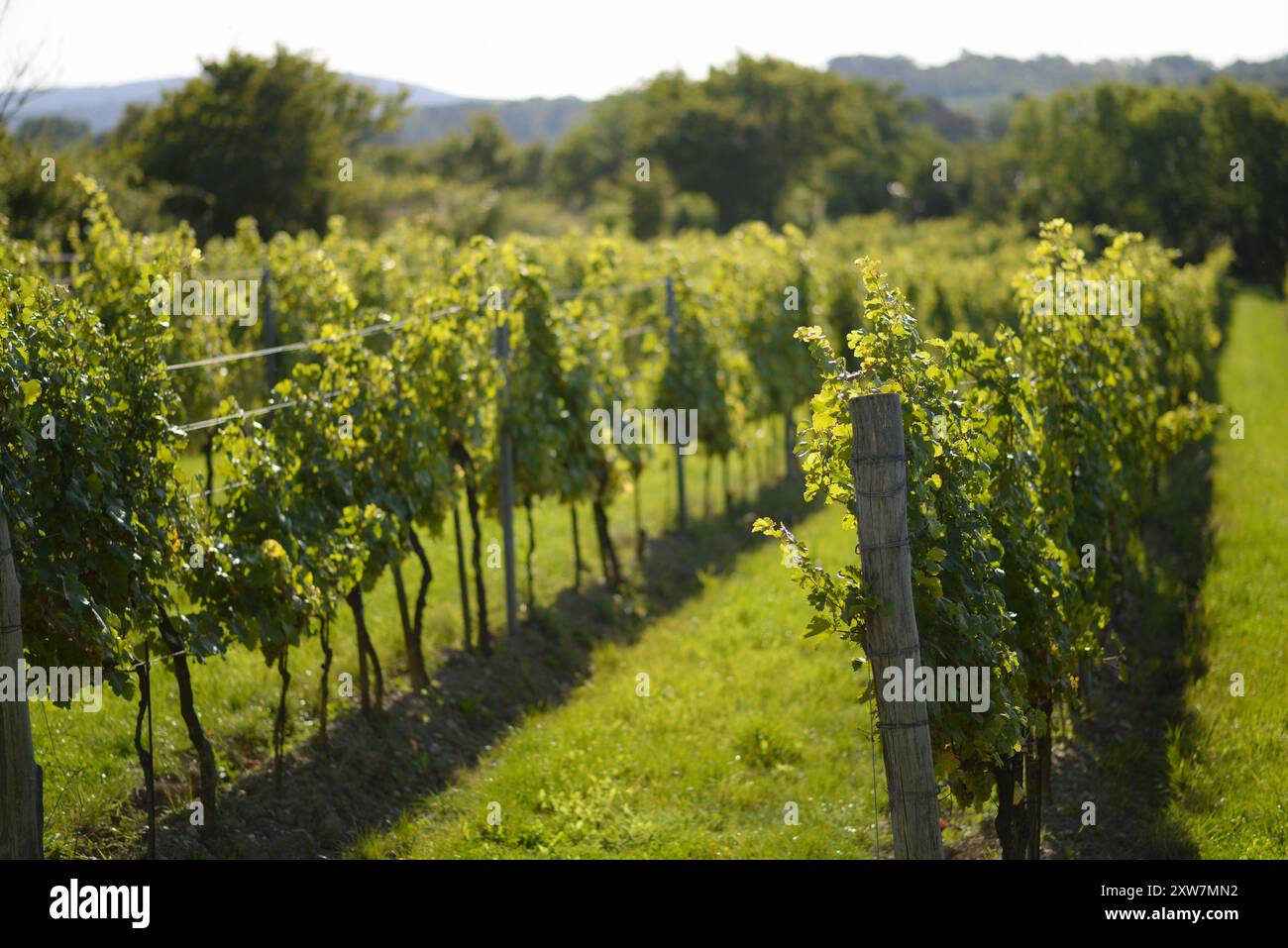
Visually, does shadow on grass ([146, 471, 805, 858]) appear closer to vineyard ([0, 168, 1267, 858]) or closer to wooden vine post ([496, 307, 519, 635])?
vineyard ([0, 168, 1267, 858])

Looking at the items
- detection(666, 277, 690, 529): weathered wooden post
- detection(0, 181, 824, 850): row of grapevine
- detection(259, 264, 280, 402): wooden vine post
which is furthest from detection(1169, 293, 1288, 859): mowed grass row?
detection(259, 264, 280, 402): wooden vine post

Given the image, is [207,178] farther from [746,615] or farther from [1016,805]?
[1016,805]

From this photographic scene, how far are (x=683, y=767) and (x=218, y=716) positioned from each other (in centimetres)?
236

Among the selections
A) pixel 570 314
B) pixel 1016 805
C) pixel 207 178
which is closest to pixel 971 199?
pixel 207 178

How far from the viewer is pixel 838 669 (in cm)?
745

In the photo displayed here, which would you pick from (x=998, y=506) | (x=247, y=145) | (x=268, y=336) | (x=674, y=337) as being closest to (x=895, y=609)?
(x=998, y=506)

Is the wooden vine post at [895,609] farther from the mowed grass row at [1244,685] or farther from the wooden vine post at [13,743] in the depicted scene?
the wooden vine post at [13,743]

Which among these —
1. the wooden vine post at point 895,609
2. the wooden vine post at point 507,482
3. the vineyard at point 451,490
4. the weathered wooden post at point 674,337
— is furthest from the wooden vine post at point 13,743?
the weathered wooden post at point 674,337

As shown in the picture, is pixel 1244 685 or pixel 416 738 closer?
pixel 1244 685

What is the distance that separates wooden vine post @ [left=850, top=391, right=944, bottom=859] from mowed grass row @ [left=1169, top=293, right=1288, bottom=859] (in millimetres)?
2046

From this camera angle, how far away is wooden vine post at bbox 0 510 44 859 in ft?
12.0

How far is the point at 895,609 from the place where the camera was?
11.2 ft

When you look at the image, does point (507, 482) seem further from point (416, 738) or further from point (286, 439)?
point (286, 439)
